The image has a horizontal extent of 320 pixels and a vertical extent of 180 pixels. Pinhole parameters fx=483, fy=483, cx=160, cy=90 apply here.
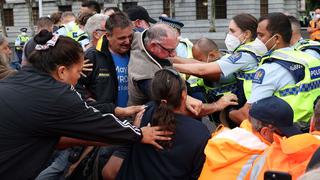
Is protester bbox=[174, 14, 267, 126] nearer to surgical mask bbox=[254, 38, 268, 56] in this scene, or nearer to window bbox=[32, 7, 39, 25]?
surgical mask bbox=[254, 38, 268, 56]

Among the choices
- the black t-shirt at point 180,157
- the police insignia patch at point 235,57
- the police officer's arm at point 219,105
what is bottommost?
the black t-shirt at point 180,157

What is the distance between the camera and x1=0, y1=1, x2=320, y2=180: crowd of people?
2.95 m

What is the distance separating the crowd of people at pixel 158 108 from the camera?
2.95 metres

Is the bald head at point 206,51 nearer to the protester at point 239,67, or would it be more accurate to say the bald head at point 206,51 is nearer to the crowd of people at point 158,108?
the crowd of people at point 158,108

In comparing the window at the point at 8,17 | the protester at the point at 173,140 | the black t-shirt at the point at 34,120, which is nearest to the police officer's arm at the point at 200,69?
the protester at the point at 173,140

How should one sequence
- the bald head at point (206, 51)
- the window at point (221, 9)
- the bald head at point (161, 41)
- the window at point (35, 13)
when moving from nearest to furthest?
the bald head at point (161, 41) < the bald head at point (206, 51) < the window at point (221, 9) < the window at point (35, 13)

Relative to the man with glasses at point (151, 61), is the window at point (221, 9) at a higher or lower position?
higher

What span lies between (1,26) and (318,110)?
58.3m

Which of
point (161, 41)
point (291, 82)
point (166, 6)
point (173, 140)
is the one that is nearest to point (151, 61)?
point (161, 41)

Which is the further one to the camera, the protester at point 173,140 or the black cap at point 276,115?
the protester at point 173,140

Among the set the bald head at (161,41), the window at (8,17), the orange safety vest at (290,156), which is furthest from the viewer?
the window at (8,17)

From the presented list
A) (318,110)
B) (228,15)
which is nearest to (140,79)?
(318,110)

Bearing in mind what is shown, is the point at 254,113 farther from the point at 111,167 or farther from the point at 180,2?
the point at 180,2

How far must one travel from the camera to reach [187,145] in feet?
10.7
